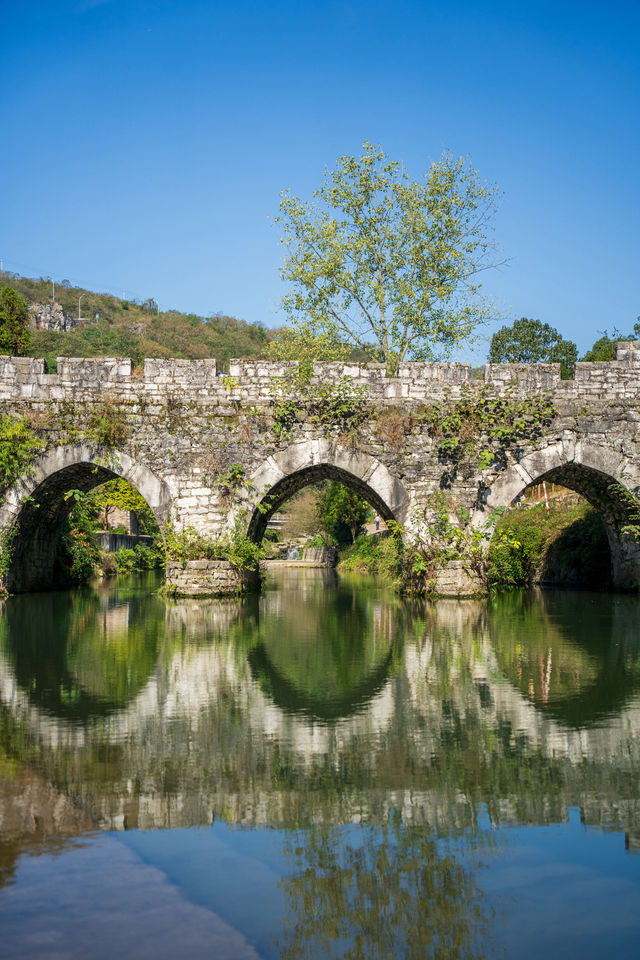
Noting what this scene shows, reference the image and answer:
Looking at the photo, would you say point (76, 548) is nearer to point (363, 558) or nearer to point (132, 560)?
point (132, 560)

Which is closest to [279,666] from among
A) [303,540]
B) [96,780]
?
[96,780]

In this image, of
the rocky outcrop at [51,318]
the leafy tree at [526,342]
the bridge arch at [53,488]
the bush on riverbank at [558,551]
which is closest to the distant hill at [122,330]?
the rocky outcrop at [51,318]

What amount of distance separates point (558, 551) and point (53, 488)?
11270 mm

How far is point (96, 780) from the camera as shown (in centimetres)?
349

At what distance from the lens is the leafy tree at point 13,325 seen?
150 feet

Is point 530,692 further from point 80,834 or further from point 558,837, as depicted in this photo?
point 80,834

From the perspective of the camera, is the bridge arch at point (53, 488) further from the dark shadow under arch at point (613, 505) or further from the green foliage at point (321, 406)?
the dark shadow under arch at point (613, 505)

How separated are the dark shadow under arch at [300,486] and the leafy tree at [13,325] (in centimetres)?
3532

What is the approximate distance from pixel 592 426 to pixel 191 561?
277 inches

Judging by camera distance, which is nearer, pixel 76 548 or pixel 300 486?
pixel 300 486

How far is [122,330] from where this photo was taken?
240ft

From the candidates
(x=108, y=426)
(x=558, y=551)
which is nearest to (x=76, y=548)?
(x=108, y=426)

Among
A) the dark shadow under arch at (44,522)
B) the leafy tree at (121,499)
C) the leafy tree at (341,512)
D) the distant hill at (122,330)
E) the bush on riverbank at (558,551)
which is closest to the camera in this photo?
the dark shadow under arch at (44,522)

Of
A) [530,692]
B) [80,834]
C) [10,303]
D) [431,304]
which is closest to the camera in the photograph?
[80,834]
